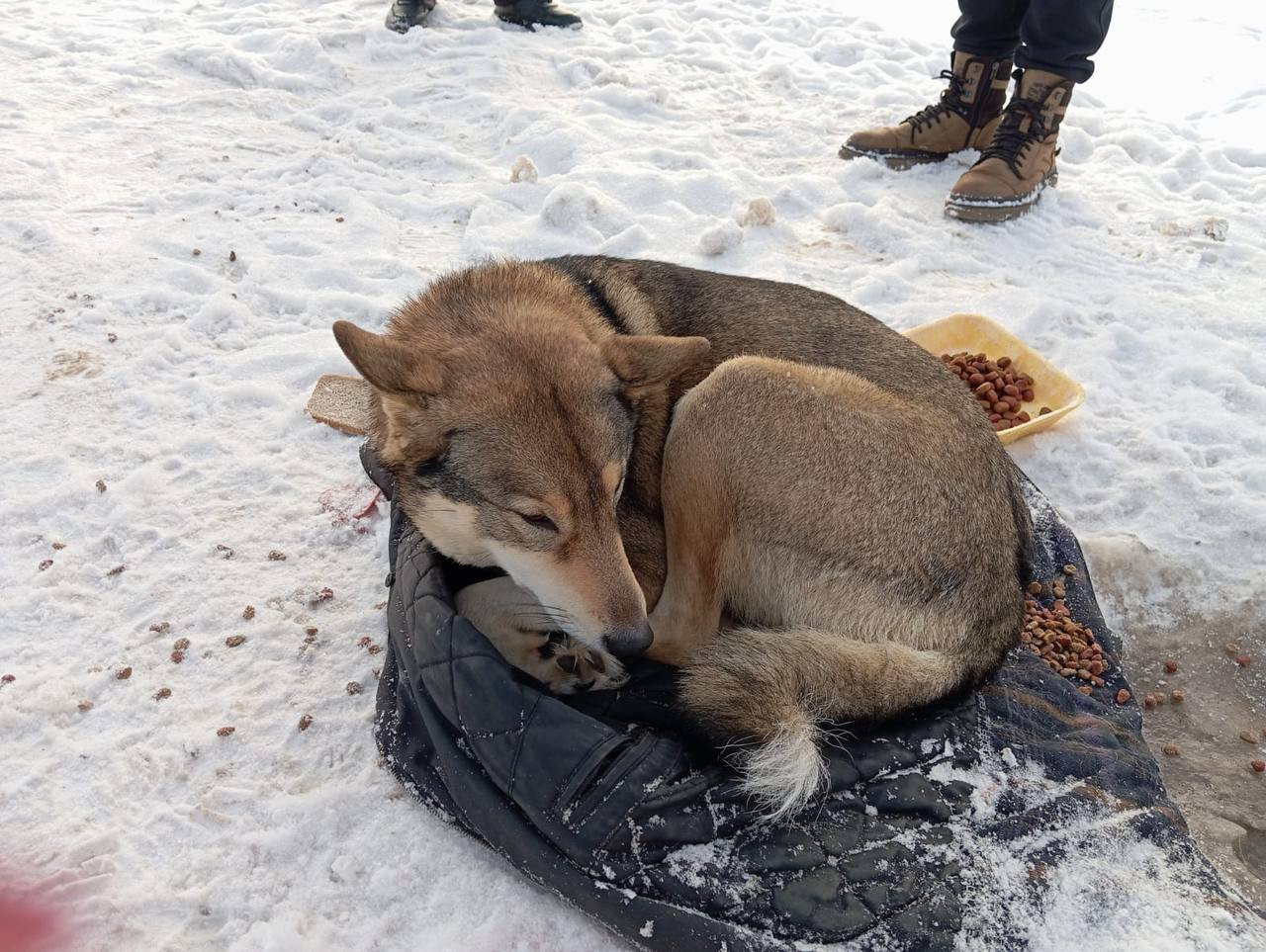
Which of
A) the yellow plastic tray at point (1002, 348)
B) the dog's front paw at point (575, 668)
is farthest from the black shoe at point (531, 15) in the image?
the dog's front paw at point (575, 668)

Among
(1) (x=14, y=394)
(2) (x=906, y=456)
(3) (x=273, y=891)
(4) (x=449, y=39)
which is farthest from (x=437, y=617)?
(4) (x=449, y=39)

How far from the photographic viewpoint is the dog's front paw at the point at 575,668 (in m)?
2.90

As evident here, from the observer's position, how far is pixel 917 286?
17.4 feet

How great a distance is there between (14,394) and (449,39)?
5318 millimetres

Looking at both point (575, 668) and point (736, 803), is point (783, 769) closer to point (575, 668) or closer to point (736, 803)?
point (736, 803)

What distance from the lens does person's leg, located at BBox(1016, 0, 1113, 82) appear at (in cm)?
541

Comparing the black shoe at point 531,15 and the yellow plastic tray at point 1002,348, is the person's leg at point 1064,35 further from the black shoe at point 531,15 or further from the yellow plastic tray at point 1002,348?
the black shoe at point 531,15

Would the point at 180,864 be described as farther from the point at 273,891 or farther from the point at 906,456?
the point at 906,456

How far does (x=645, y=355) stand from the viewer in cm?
280

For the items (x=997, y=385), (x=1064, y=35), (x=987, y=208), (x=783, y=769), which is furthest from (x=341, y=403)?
(x=1064, y=35)

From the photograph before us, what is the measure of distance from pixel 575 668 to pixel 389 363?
3.90 feet

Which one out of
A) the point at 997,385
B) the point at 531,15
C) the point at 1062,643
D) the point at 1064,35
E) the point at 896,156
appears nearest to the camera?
the point at 1062,643

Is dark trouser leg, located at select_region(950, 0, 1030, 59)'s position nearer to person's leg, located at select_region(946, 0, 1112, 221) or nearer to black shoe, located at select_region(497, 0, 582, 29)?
person's leg, located at select_region(946, 0, 1112, 221)

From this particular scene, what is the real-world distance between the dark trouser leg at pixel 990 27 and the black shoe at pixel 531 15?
3.65 m
